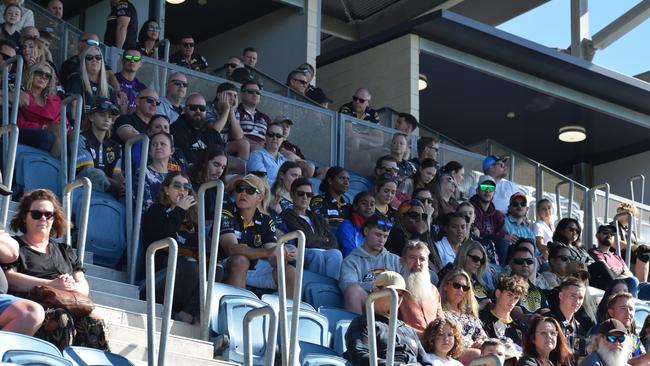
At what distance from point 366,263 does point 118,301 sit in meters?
2.66

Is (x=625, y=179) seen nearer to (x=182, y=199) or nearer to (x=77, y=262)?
(x=182, y=199)

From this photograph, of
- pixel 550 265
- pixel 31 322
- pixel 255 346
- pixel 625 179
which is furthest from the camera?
pixel 625 179

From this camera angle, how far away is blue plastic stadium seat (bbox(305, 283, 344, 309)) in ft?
34.4

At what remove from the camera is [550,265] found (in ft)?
44.3

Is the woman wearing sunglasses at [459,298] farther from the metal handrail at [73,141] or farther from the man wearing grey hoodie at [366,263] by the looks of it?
the metal handrail at [73,141]

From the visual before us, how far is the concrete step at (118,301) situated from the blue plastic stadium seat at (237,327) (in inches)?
20.1

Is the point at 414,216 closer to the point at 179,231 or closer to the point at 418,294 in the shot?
the point at 418,294

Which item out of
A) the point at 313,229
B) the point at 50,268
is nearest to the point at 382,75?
the point at 313,229

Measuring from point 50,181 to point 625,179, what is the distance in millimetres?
13528

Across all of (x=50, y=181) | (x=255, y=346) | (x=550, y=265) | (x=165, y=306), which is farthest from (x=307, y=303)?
(x=550, y=265)

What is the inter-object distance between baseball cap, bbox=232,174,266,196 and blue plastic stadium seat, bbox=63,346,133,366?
11.7 feet

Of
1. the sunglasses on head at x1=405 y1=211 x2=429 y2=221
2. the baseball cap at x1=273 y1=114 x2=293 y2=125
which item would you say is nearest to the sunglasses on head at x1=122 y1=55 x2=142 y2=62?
the baseball cap at x1=273 y1=114 x2=293 y2=125

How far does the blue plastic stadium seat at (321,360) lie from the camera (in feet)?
28.0

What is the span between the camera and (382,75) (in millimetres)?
18172
